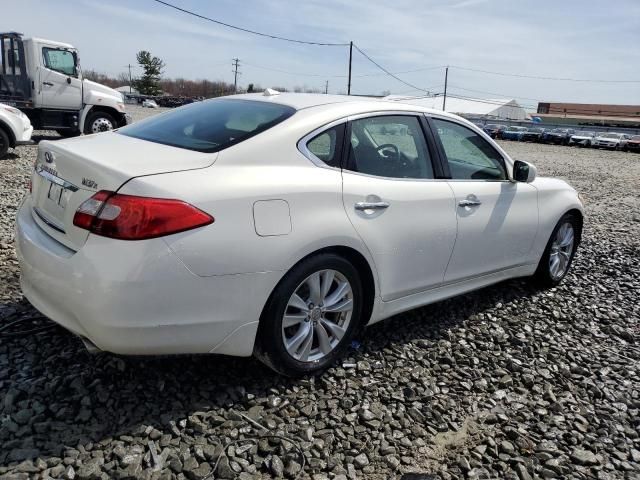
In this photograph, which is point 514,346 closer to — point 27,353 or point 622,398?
point 622,398

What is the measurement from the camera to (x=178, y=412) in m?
2.66

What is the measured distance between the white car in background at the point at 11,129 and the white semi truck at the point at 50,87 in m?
3.29

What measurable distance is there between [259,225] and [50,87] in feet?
43.5

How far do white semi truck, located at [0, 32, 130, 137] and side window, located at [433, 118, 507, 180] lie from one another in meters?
12.3

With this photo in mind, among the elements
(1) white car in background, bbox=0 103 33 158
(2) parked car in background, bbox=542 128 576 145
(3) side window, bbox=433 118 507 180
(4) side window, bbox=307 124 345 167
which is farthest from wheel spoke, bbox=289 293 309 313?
(2) parked car in background, bbox=542 128 576 145

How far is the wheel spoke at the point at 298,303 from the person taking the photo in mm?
2831

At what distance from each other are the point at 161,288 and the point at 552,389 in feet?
7.77

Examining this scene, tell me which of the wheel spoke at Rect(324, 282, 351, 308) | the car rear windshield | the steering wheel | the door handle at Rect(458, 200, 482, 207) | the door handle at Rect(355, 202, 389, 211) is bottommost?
the wheel spoke at Rect(324, 282, 351, 308)

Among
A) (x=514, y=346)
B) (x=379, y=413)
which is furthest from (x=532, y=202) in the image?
(x=379, y=413)

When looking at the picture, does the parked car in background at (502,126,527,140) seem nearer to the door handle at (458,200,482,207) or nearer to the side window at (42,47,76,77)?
the side window at (42,47,76,77)

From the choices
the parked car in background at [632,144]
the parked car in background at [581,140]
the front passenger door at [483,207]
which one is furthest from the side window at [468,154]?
the parked car in background at [581,140]

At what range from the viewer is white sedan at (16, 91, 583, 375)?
2.37 meters

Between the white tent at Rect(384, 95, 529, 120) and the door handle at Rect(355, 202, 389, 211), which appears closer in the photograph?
the door handle at Rect(355, 202, 389, 211)

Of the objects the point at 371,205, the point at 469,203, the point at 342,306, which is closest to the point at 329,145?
the point at 371,205
